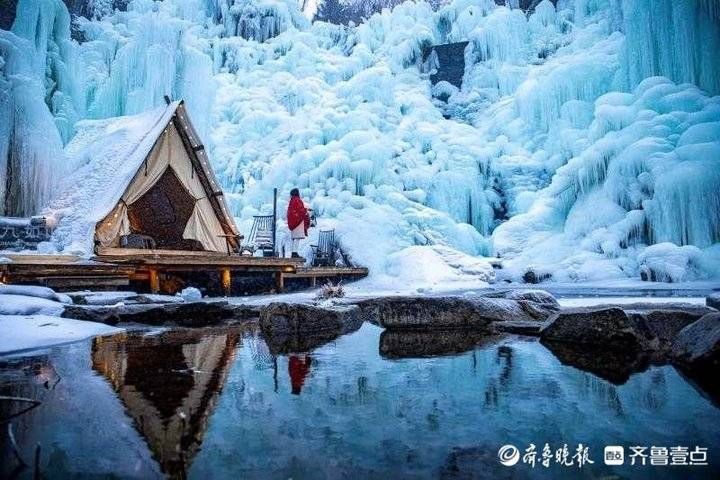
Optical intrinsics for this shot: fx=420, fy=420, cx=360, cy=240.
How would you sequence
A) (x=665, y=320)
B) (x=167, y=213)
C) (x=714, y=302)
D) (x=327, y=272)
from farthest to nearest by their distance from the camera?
1. (x=327, y=272)
2. (x=167, y=213)
3. (x=714, y=302)
4. (x=665, y=320)

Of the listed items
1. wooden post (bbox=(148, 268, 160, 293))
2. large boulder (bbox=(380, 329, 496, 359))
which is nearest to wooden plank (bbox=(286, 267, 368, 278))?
wooden post (bbox=(148, 268, 160, 293))

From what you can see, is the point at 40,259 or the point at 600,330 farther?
the point at 40,259

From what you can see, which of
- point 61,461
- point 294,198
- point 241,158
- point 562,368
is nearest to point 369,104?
point 241,158

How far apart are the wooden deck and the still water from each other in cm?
393

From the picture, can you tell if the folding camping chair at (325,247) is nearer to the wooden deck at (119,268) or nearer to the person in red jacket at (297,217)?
the person in red jacket at (297,217)

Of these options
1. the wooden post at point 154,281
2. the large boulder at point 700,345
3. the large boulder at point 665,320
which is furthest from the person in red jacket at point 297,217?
the large boulder at point 700,345

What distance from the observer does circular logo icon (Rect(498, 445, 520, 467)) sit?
1392 mm

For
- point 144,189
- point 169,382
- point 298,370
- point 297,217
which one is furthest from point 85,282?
point 298,370

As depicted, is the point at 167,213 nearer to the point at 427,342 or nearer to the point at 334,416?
the point at 427,342

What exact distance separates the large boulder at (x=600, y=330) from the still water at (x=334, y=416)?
0.71m

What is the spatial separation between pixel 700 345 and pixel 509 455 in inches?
80.6

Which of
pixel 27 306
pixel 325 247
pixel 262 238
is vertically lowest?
pixel 27 306

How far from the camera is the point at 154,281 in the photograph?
7598mm

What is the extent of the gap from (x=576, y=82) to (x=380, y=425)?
21.1 meters
